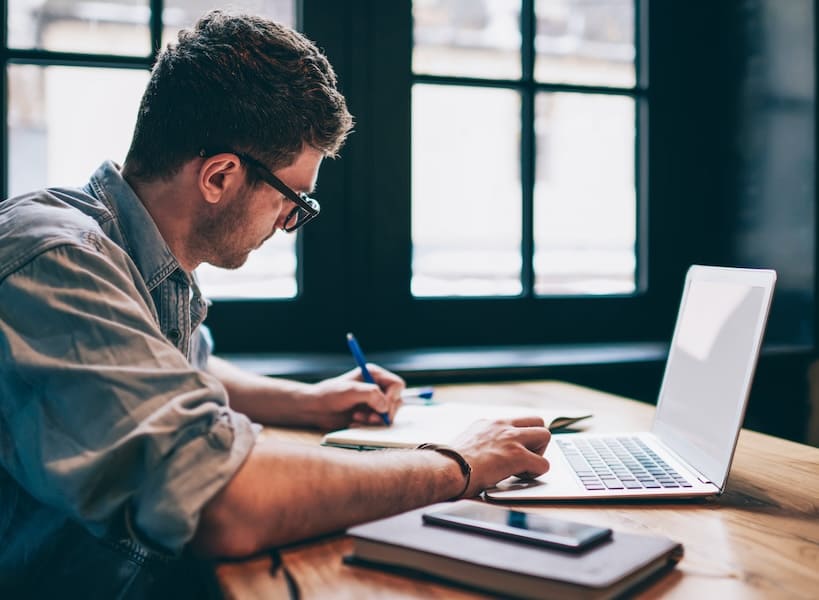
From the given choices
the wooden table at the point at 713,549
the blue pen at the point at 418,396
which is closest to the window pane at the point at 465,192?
the blue pen at the point at 418,396

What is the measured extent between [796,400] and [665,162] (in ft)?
2.71

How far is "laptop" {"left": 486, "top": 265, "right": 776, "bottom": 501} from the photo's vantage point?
0.92 meters

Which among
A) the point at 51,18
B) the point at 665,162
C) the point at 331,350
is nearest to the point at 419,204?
the point at 331,350

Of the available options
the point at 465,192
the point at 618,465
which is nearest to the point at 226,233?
the point at 618,465

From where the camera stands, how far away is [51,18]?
6.42 feet

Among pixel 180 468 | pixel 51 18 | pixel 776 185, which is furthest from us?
pixel 776 185

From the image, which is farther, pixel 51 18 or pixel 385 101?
pixel 385 101

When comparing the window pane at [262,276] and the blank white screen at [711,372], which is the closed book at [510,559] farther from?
the window pane at [262,276]

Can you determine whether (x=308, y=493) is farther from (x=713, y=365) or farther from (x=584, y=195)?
(x=584, y=195)

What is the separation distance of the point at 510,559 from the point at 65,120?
1.80 metres

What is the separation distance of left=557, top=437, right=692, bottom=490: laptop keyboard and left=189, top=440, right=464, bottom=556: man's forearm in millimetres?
205

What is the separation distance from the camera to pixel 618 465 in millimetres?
1047

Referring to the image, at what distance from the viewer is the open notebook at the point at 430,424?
1.19 metres

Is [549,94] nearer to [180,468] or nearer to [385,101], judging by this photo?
[385,101]
